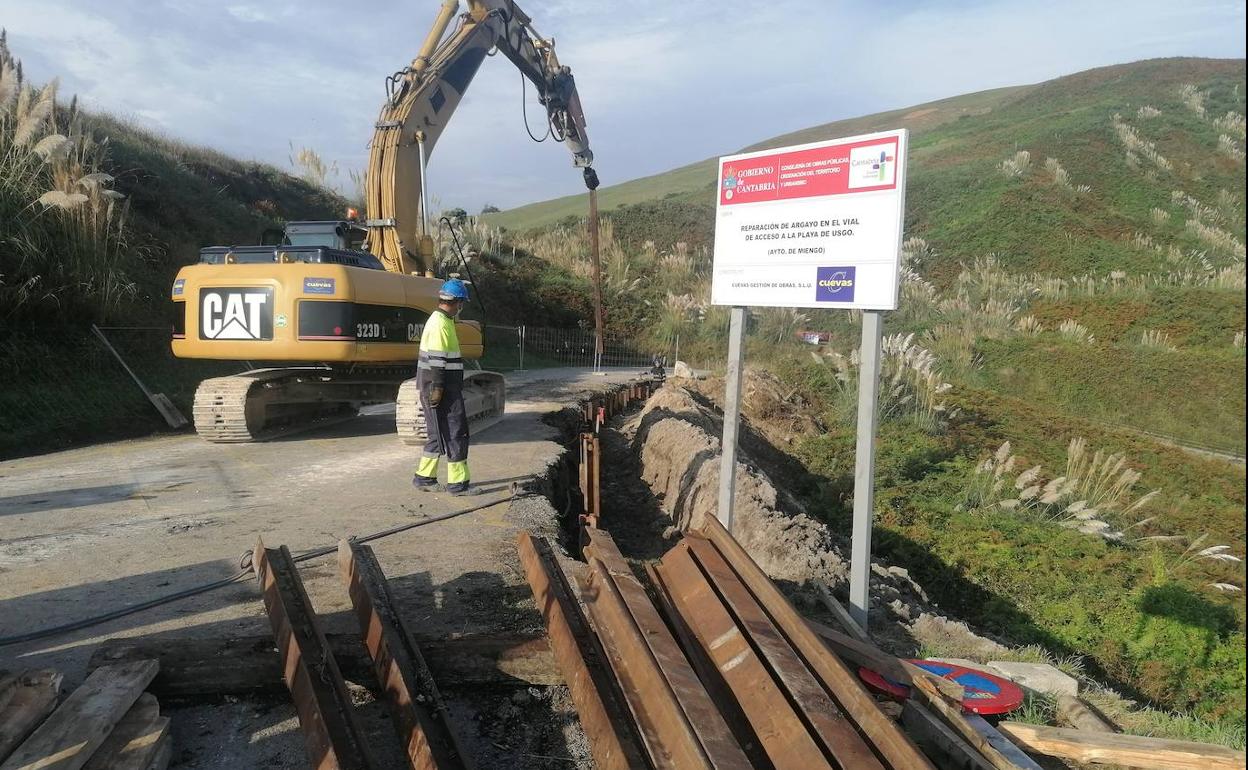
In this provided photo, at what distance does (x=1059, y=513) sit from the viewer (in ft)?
23.7

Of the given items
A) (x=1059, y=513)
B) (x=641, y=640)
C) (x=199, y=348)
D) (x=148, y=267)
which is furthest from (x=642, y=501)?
(x=148, y=267)

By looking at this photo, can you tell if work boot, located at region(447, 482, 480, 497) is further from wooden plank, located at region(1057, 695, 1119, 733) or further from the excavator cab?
wooden plank, located at region(1057, 695, 1119, 733)

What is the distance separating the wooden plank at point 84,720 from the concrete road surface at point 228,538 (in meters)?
0.25

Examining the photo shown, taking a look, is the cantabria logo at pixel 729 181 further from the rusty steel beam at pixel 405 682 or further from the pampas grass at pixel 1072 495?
the pampas grass at pixel 1072 495

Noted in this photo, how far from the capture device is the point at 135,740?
2361 mm

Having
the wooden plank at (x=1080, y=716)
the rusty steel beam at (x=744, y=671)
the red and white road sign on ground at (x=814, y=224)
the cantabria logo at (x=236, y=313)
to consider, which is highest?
the red and white road sign on ground at (x=814, y=224)

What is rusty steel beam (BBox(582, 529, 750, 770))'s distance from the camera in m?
2.29

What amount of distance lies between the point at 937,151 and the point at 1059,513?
1305 inches

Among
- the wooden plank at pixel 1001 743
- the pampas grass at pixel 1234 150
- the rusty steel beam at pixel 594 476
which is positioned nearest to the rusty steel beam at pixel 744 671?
the wooden plank at pixel 1001 743

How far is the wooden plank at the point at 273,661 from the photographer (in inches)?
111

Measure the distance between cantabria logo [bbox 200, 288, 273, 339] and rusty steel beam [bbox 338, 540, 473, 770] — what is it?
447cm

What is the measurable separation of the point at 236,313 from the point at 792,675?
6.45 meters

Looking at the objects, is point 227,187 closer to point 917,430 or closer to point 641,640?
point 917,430

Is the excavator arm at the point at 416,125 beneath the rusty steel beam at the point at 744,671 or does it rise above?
above
